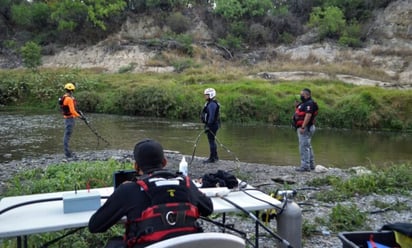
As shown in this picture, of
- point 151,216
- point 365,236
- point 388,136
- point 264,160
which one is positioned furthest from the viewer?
point 388,136

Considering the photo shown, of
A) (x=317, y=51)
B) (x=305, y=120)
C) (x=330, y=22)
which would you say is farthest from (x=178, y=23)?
(x=305, y=120)

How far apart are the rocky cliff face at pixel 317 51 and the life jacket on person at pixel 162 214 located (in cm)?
3044

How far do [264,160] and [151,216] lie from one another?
12.7 metres

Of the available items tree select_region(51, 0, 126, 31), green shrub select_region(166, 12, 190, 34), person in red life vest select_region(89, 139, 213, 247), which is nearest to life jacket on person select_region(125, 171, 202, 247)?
person in red life vest select_region(89, 139, 213, 247)

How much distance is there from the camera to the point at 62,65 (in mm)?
41375

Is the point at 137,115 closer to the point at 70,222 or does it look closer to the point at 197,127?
the point at 197,127

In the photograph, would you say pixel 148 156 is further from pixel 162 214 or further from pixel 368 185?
pixel 368 185

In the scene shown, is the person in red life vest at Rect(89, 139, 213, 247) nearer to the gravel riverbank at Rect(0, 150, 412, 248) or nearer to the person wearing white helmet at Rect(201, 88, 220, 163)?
the gravel riverbank at Rect(0, 150, 412, 248)

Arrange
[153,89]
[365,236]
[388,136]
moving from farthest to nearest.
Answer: [153,89]
[388,136]
[365,236]

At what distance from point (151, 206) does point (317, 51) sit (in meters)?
37.5

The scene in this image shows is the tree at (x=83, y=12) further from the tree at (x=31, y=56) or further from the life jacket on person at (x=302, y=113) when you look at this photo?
the life jacket on person at (x=302, y=113)

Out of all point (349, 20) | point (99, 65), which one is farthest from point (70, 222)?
point (349, 20)

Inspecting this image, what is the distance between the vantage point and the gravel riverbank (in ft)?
20.6

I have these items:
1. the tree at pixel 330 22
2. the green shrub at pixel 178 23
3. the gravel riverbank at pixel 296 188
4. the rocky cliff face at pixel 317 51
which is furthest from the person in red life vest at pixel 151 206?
the green shrub at pixel 178 23
